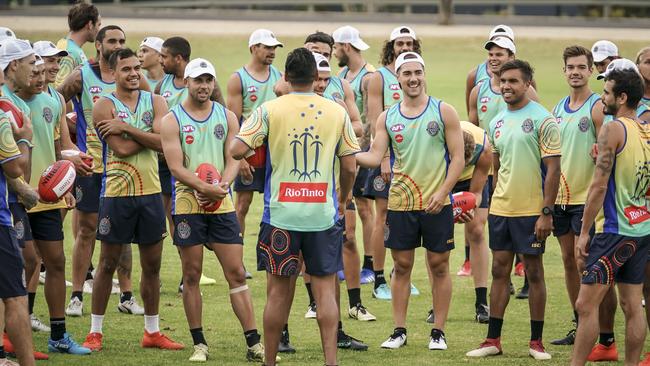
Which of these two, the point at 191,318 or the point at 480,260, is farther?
the point at 480,260

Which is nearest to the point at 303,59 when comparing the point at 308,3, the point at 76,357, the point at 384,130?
the point at 384,130

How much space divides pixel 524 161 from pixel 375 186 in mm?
2846

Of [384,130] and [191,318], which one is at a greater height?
[384,130]

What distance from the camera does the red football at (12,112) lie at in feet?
27.1

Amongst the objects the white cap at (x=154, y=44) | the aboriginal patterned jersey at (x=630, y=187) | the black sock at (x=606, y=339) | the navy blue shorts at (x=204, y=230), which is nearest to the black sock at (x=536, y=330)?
the black sock at (x=606, y=339)

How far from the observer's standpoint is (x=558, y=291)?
12.6 metres

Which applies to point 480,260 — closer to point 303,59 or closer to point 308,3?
point 303,59

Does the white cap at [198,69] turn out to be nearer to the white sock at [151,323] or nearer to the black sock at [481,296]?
the white sock at [151,323]

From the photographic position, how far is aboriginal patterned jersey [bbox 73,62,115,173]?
11.1 meters

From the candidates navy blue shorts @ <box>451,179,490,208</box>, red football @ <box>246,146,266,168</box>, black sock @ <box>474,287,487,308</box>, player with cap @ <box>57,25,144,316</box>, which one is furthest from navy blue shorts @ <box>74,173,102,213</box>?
black sock @ <box>474,287,487,308</box>

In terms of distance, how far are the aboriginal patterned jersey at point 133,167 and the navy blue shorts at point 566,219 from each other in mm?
3509

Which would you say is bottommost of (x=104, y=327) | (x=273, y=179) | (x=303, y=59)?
(x=104, y=327)

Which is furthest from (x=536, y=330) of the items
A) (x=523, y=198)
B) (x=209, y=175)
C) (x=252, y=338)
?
(x=209, y=175)

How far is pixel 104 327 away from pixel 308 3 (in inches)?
1591
